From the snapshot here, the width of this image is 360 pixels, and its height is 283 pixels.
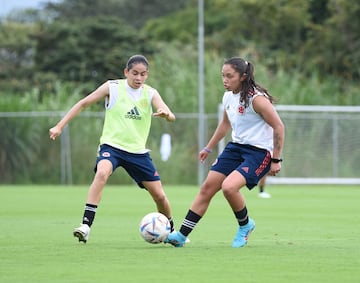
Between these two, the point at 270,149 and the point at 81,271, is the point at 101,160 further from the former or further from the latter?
the point at 81,271

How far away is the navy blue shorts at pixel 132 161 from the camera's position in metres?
11.6

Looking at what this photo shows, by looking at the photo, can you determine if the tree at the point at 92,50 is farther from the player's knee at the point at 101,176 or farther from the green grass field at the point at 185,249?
the player's knee at the point at 101,176

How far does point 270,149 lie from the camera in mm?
10938

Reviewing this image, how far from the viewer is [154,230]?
1094cm

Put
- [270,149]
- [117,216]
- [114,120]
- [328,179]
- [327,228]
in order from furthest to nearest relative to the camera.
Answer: [328,179] → [117,216] → [327,228] → [114,120] → [270,149]

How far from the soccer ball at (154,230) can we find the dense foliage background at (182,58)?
23665mm

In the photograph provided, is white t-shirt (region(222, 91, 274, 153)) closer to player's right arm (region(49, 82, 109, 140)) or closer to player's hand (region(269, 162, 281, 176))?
player's hand (region(269, 162, 281, 176))

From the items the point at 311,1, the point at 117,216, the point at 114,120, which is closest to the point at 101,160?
the point at 114,120

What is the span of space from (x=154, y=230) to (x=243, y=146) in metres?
1.29

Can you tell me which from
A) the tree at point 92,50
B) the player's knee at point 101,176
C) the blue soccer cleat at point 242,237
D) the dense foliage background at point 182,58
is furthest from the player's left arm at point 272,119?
the tree at point 92,50

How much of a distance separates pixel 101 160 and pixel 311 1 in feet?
127

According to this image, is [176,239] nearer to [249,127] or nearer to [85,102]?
[249,127]

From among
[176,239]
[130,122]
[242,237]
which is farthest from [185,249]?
[130,122]

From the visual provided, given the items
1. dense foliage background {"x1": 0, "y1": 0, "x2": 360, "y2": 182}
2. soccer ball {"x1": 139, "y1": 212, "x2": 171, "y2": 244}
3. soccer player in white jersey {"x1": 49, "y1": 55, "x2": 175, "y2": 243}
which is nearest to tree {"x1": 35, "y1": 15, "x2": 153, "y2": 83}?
dense foliage background {"x1": 0, "y1": 0, "x2": 360, "y2": 182}
